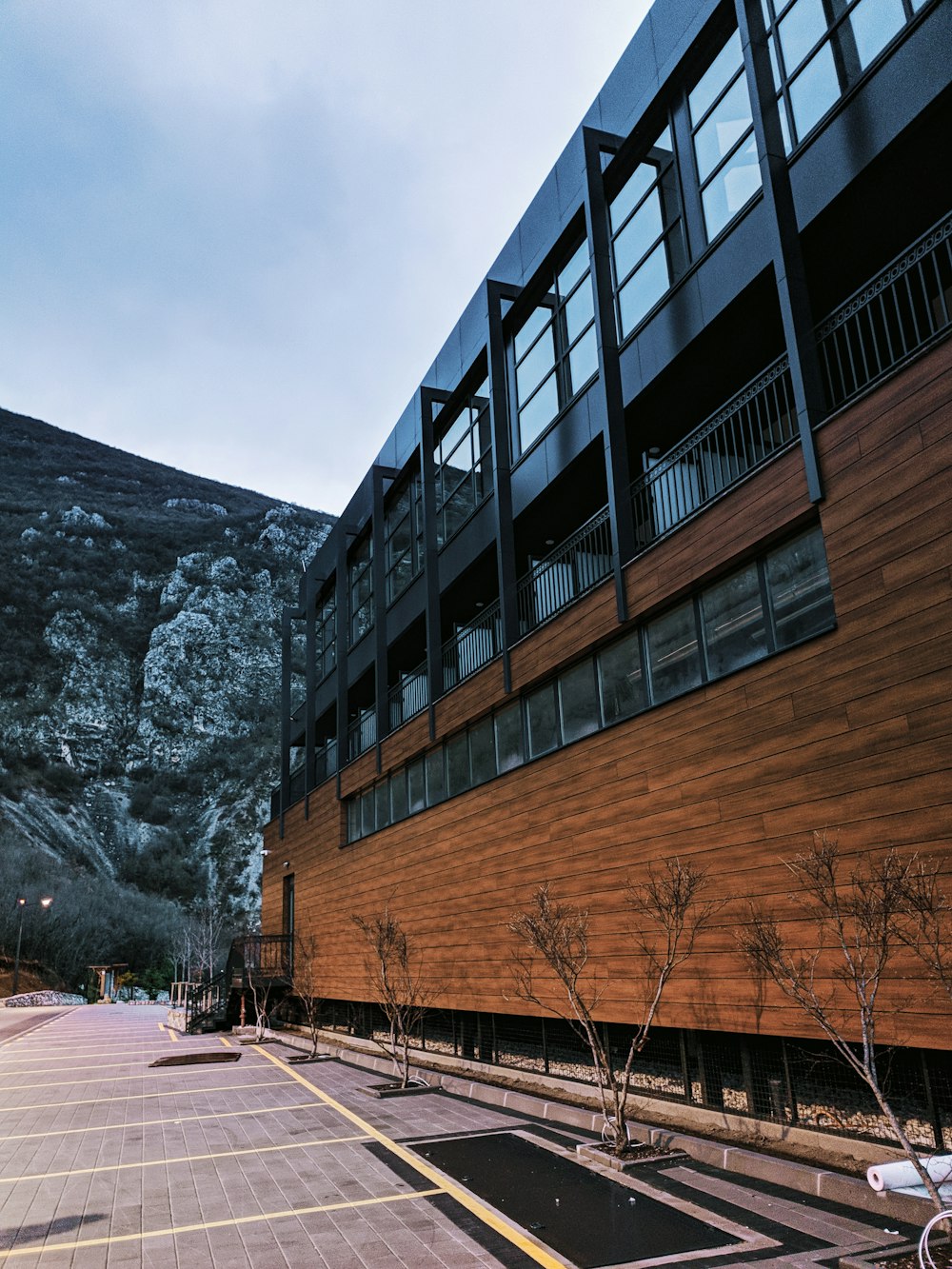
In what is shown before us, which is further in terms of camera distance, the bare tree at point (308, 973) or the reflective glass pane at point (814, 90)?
the bare tree at point (308, 973)

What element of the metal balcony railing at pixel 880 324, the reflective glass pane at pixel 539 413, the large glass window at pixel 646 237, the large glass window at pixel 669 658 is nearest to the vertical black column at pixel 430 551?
the large glass window at pixel 669 658

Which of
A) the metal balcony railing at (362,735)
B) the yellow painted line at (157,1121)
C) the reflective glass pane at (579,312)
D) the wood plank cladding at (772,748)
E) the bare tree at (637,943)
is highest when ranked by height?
the reflective glass pane at (579,312)

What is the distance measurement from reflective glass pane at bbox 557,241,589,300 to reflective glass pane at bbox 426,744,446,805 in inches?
363

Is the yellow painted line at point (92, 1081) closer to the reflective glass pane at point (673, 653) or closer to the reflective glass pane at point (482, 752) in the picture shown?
the reflective glass pane at point (482, 752)

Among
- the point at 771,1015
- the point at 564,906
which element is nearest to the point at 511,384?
the point at 564,906

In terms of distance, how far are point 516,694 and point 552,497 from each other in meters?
3.44

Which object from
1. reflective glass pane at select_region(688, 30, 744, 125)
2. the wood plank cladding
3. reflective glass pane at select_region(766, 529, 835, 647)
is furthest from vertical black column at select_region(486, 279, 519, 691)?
reflective glass pane at select_region(766, 529, 835, 647)

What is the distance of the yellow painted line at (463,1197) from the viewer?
6.10m

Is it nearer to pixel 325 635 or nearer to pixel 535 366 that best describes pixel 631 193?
pixel 535 366

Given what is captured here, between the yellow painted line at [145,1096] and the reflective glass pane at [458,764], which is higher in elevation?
the reflective glass pane at [458,764]

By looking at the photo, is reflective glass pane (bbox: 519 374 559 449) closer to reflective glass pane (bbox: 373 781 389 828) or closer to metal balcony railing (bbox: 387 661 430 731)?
metal balcony railing (bbox: 387 661 430 731)

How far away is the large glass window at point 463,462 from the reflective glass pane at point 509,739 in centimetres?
469

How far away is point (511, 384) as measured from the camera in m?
17.5

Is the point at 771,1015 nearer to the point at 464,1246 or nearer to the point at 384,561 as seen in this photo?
the point at 464,1246
